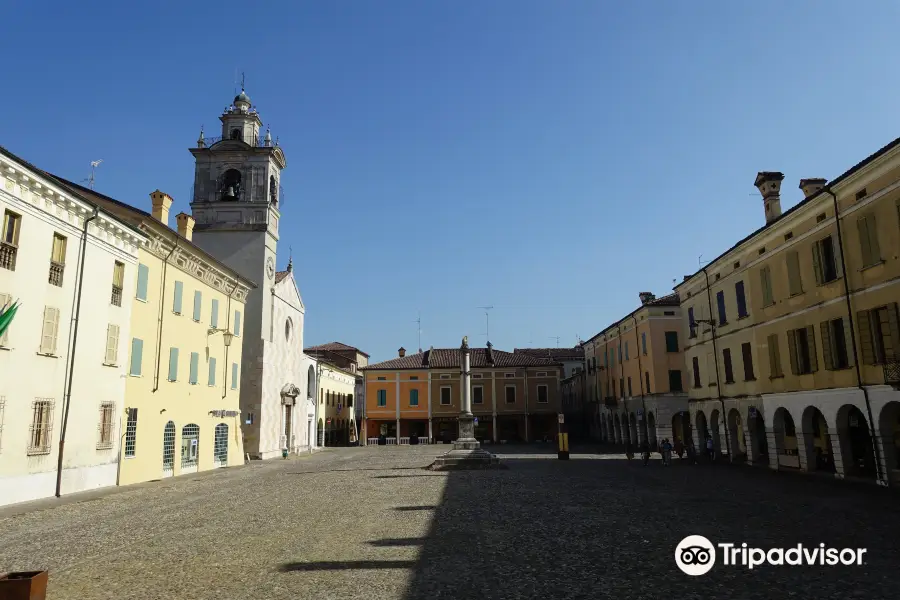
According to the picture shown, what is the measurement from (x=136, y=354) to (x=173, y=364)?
329 centimetres

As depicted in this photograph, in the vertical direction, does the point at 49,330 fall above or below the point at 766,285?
below

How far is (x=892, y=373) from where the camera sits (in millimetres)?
17859

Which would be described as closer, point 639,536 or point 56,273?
point 639,536

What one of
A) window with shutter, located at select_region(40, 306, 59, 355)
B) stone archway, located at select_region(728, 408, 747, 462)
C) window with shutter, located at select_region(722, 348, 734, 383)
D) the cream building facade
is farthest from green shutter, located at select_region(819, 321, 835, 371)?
window with shutter, located at select_region(40, 306, 59, 355)

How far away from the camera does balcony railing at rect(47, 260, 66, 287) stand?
19.3 metres

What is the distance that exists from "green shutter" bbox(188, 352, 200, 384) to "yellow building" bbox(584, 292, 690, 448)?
28466mm

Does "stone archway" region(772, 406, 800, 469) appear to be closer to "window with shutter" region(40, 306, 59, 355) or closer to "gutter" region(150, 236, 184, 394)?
"gutter" region(150, 236, 184, 394)

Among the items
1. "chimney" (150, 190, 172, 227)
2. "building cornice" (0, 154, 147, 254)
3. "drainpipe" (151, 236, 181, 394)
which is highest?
"chimney" (150, 190, 172, 227)

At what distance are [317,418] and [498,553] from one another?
160 ft

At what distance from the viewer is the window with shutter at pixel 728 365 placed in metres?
30.0

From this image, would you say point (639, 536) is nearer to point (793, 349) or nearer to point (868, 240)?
point (868, 240)

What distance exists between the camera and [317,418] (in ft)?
187

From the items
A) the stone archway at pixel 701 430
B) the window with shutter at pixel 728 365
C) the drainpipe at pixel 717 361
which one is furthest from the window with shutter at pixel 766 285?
the stone archway at pixel 701 430

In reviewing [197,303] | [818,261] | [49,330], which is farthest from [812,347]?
[197,303]
